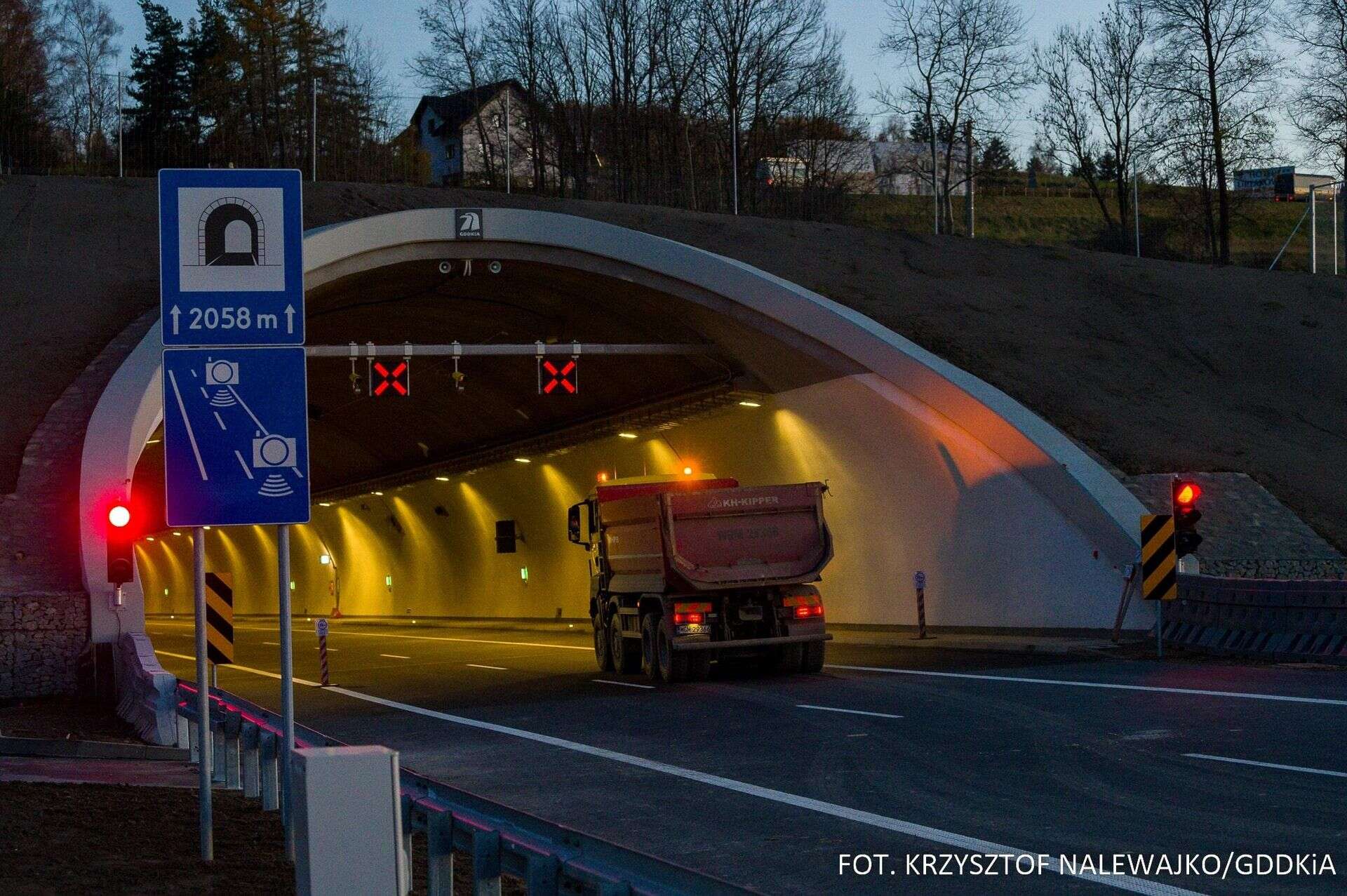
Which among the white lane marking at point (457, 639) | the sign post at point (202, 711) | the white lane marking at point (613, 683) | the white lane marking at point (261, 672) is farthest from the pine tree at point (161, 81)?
the sign post at point (202, 711)

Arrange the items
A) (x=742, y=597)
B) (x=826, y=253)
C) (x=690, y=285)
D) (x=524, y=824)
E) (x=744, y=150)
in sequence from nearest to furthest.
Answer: (x=524, y=824) < (x=742, y=597) < (x=690, y=285) < (x=826, y=253) < (x=744, y=150)

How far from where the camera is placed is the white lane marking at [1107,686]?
17.3 metres

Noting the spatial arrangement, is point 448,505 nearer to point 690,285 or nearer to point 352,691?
point 690,285

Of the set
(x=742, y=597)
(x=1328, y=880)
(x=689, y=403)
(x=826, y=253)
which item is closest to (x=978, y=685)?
(x=742, y=597)

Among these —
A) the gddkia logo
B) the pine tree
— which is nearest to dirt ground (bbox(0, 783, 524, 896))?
the gddkia logo

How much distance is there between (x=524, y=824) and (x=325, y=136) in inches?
2678

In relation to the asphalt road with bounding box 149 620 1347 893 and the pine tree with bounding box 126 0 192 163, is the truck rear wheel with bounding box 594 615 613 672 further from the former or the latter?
the pine tree with bounding box 126 0 192 163

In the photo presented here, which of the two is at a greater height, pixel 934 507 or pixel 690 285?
pixel 690 285

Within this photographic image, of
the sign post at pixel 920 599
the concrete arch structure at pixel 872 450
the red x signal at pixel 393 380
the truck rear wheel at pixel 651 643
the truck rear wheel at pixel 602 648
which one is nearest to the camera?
the truck rear wheel at pixel 651 643

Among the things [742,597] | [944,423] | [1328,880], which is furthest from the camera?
[944,423]

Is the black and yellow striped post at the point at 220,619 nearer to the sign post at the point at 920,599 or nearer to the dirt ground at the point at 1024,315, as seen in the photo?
the dirt ground at the point at 1024,315

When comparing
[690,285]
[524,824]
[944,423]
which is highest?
[690,285]

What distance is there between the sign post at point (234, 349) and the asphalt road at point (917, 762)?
3.70 metres

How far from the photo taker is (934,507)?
3116cm
